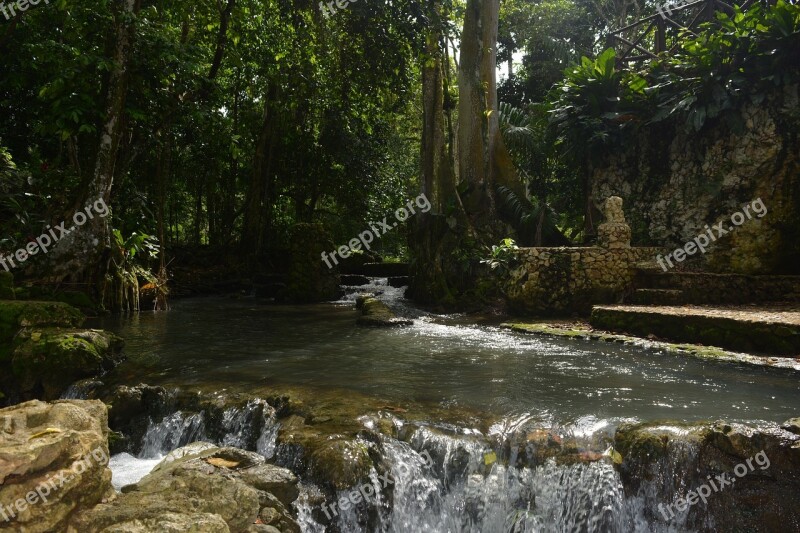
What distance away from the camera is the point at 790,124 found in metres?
11.1

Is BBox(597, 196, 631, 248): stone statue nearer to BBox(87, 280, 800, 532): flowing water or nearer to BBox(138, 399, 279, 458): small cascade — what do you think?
BBox(87, 280, 800, 532): flowing water

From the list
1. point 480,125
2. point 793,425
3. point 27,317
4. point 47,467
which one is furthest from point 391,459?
point 480,125

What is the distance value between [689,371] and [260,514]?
18.3 feet

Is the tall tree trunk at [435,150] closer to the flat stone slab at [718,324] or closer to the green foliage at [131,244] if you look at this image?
the flat stone slab at [718,324]

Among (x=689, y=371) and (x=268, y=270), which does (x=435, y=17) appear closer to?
(x=689, y=371)

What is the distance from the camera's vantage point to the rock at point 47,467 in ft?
8.79

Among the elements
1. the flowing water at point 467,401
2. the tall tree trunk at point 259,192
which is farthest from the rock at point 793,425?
the tall tree trunk at point 259,192

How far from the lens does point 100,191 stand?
35.8ft

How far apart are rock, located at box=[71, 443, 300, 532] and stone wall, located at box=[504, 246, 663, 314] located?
7882 millimetres

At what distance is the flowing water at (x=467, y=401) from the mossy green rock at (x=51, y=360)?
40cm

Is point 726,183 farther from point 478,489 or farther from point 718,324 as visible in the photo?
point 478,489

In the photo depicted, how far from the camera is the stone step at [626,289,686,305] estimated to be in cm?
1009

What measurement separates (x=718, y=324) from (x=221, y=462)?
6.96m

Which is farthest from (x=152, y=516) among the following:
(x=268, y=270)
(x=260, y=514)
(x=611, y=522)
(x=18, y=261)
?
(x=268, y=270)
